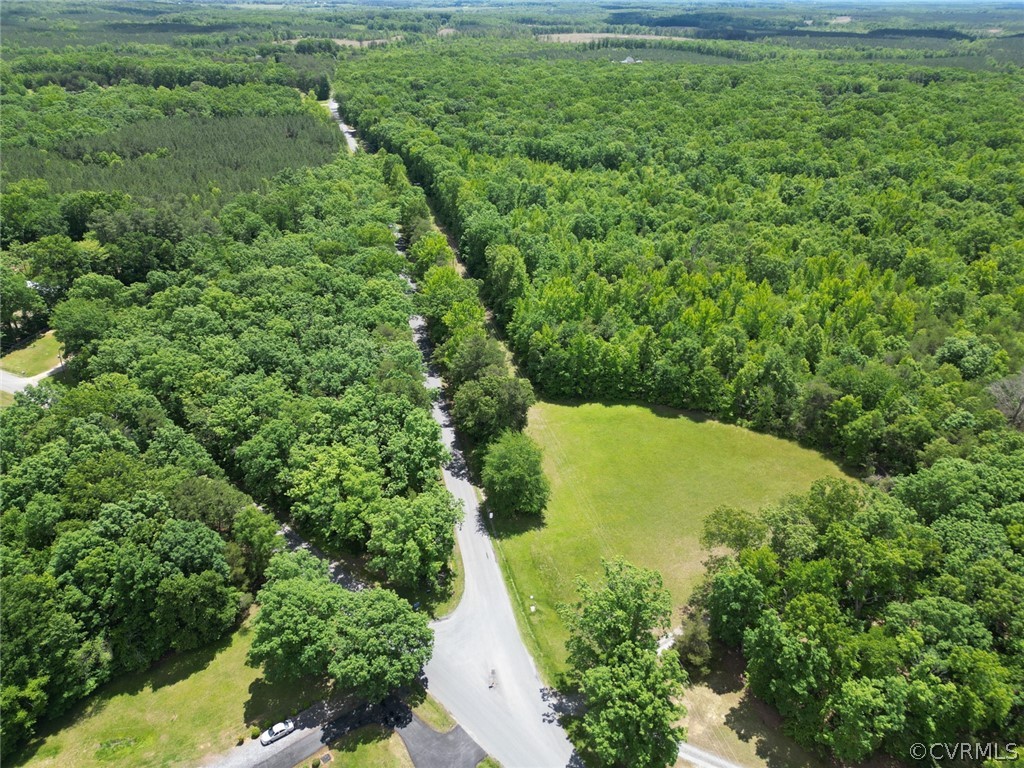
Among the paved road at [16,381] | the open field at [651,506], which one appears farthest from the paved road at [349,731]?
the paved road at [16,381]

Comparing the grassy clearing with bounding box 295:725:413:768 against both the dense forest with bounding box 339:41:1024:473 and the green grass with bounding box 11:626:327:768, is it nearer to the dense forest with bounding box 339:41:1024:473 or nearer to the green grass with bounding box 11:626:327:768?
the green grass with bounding box 11:626:327:768

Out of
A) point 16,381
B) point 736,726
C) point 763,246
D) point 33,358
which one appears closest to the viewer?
point 736,726

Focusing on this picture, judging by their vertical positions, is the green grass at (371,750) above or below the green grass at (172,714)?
above

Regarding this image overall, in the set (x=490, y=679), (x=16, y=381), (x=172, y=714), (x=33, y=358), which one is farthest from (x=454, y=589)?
(x=33, y=358)

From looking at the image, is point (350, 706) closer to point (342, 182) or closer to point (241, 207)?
point (241, 207)

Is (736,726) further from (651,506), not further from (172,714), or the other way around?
(172,714)

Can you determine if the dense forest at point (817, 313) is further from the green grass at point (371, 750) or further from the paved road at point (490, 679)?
the green grass at point (371, 750)
